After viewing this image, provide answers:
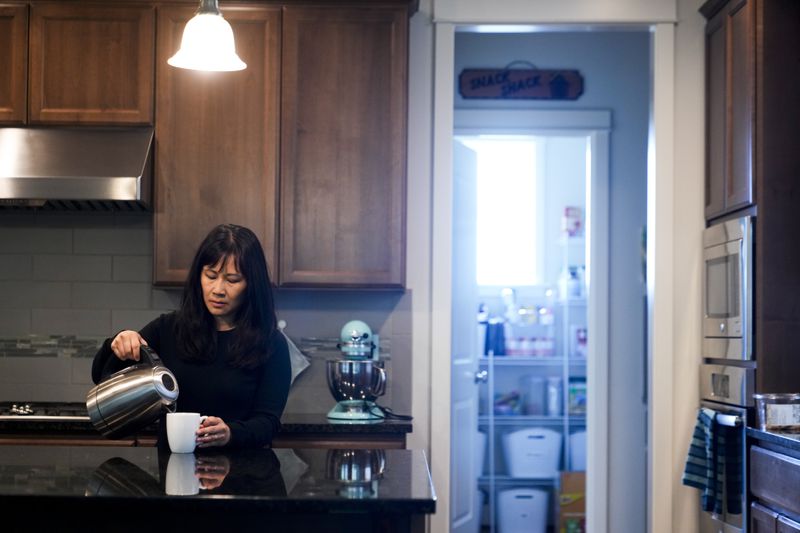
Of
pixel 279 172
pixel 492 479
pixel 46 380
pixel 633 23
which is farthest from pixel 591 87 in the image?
pixel 46 380

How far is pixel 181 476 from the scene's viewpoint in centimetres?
207

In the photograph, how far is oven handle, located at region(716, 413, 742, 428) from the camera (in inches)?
147

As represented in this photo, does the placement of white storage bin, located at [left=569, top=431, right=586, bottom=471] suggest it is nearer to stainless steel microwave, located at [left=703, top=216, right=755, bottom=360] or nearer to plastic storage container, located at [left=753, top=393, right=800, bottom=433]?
stainless steel microwave, located at [left=703, top=216, right=755, bottom=360]

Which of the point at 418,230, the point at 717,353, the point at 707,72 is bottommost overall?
the point at 717,353

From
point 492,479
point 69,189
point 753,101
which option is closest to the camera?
point 753,101

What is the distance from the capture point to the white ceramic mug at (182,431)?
2.36 m

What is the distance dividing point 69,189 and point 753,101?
241cm

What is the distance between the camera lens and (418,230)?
14.1 ft

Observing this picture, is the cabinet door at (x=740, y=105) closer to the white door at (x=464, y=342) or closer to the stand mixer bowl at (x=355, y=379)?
the stand mixer bowl at (x=355, y=379)

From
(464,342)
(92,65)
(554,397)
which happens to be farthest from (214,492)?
(554,397)

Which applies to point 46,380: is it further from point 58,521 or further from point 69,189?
point 58,521

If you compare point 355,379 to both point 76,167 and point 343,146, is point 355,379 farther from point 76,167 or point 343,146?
point 76,167

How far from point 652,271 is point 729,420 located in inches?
29.1

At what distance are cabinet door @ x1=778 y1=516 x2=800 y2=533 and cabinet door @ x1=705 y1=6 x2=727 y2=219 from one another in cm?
123
